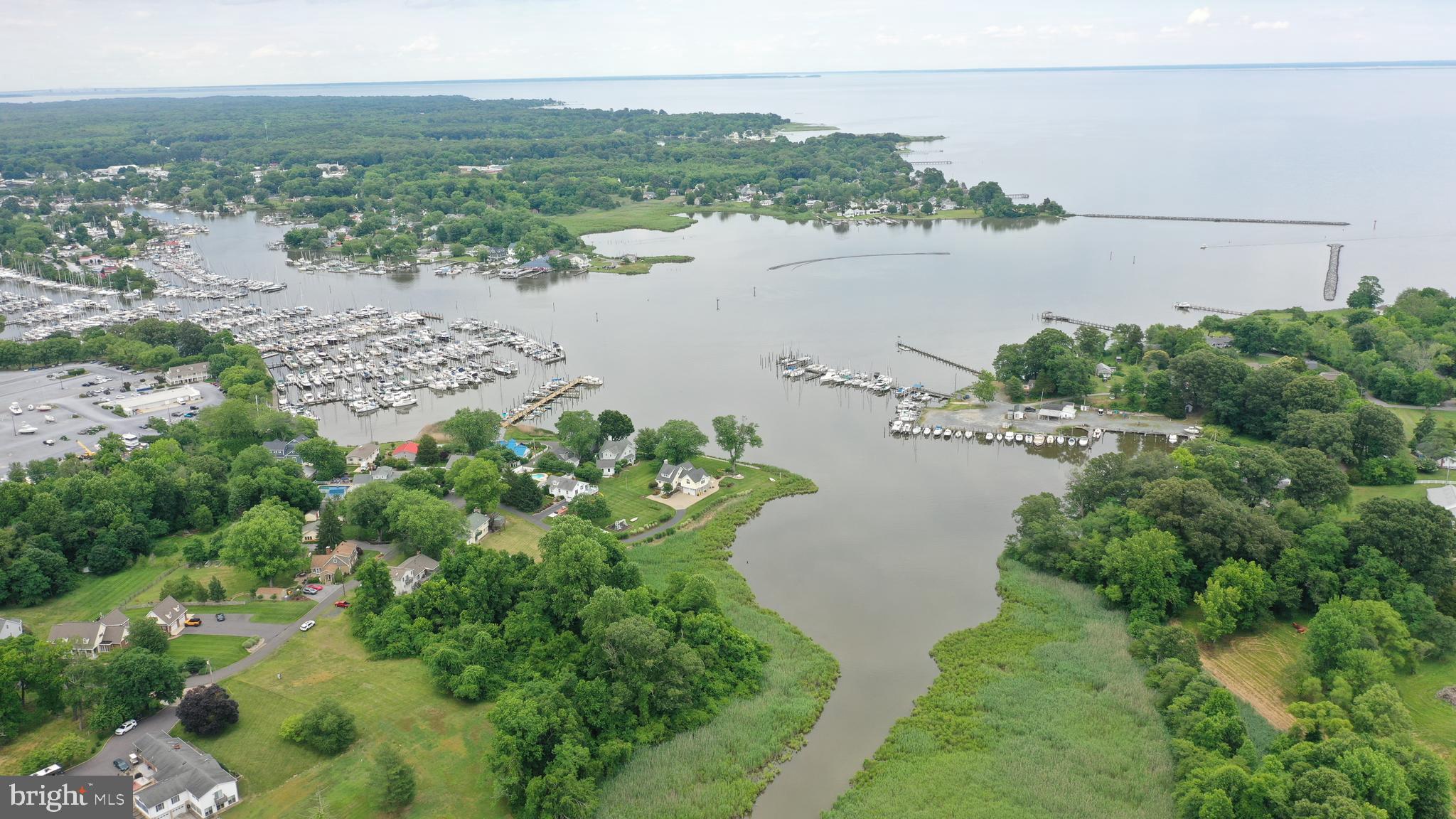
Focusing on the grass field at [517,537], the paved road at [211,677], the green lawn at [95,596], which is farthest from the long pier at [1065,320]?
the green lawn at [95,596]

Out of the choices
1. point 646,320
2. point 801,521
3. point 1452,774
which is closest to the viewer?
point 1452,774

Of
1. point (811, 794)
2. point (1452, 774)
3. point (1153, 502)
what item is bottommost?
point (811, 794)

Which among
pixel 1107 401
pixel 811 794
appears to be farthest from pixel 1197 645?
pixel 1107 401

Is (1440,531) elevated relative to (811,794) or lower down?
elevated

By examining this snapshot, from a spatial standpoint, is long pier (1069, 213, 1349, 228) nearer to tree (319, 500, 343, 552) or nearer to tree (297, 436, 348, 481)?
tree (297, 436, 348, 481)

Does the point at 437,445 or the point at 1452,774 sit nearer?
the point at 1452,774

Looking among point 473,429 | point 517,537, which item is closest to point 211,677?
point 517,537

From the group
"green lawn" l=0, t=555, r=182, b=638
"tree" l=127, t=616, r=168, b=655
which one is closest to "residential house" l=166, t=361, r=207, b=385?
"green lawn" l=0, t=555, r=182, b=638

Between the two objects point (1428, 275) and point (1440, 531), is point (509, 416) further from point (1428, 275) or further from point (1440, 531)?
point (1428, 275)
